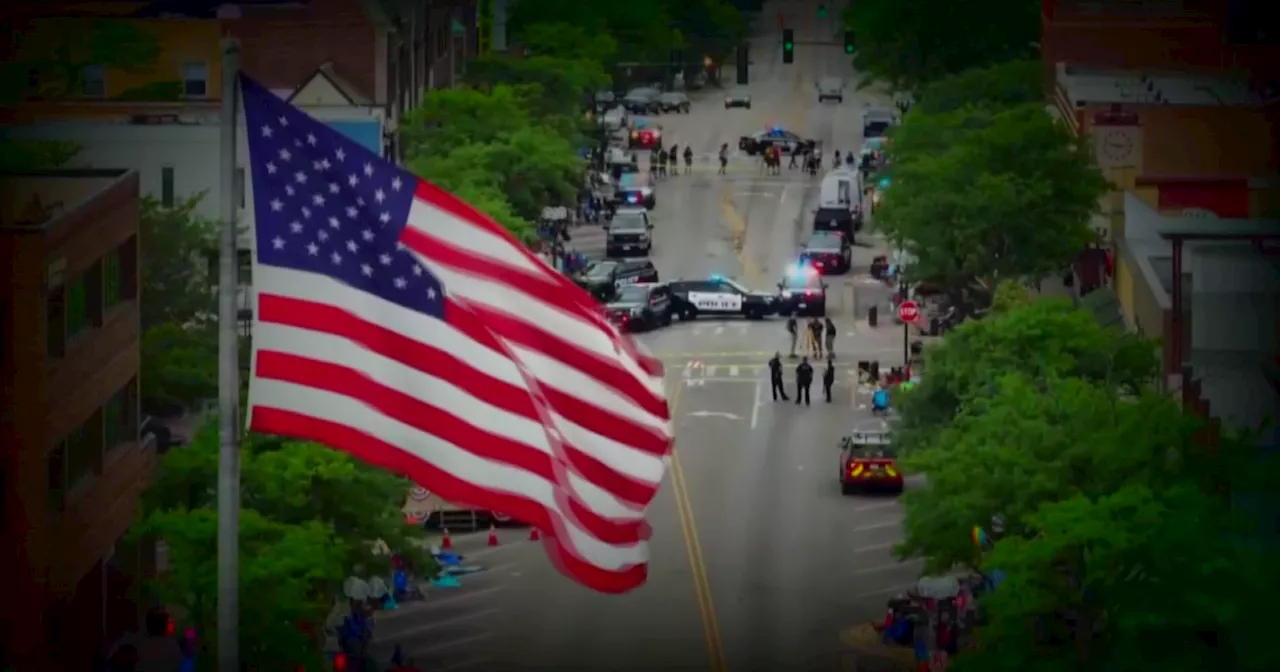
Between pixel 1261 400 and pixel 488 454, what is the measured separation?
42.3m

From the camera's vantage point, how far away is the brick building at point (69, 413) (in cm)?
5628

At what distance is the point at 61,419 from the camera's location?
58.6 metres

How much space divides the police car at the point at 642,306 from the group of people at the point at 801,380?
10915mm

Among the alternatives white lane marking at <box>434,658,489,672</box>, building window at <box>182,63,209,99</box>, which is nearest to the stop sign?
building window at <box>182,63,209,99</box>

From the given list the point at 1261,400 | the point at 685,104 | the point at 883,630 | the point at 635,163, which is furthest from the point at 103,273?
the point at 685,104

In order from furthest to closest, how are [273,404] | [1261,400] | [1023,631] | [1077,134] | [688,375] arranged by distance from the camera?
[1077,134] → [688,375] → [1261,400] → [1023,631] → [273,404]

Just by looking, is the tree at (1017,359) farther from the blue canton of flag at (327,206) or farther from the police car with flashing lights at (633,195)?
the police car with flashing lights at (633,195)

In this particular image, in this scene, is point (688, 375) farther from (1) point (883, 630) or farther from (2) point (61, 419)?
(2) point (61, 419)

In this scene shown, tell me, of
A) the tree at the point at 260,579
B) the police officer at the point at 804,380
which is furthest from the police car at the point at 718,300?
the tree at the point at 260,579

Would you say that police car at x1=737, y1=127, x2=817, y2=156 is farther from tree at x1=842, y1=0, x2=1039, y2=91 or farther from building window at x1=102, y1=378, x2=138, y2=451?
building window at x1=102, y1=378, x2=138, y2=451

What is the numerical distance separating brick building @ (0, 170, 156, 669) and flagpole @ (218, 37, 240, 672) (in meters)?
30.2

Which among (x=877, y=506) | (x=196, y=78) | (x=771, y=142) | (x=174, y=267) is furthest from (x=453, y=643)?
(x=771, y=142)

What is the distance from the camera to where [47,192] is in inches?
2552

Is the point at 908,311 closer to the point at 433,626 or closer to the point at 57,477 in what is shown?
the point at 433,626
